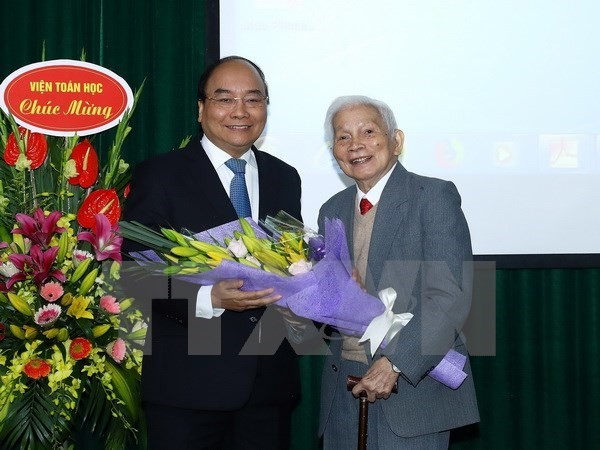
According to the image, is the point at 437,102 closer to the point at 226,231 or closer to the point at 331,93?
the point at 331,93

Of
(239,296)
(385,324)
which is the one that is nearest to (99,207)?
(239,296)

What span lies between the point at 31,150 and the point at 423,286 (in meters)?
1.56

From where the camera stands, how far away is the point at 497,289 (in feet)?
12.3

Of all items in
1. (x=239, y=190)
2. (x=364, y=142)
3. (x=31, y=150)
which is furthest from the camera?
(x=31, y=150)

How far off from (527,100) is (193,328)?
2094 millimetres

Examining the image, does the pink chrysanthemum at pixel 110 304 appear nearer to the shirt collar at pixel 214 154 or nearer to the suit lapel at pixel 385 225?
the shirt collar at pixel 214 154

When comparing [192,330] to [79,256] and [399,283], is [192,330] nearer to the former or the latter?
[399,283]

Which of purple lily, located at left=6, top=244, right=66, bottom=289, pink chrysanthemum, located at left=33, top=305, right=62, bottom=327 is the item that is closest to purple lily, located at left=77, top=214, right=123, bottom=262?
purple lily, located at left=6, top=244, right=66, bottom=289

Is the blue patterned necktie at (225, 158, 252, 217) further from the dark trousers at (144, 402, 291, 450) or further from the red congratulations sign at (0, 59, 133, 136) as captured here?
the red congratulations sign at (0, 59, 133, 136)

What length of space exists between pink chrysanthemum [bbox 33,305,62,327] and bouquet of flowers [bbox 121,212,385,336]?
0.74 meters

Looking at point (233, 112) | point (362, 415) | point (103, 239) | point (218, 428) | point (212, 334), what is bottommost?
point (218, 428)

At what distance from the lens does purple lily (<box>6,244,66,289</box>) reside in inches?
98.3

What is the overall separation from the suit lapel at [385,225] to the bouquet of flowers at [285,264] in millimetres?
146

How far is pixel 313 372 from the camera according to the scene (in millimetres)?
3744
